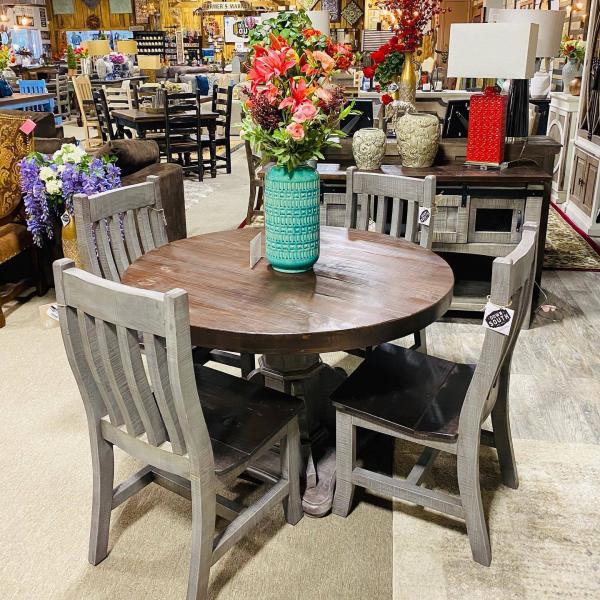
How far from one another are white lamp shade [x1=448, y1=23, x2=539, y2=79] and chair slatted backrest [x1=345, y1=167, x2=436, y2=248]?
96 cm

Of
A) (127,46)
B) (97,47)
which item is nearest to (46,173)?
(97,47)

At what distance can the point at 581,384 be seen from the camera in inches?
111

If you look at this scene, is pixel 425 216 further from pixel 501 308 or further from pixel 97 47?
pixel 97 47

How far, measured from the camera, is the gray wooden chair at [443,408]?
63.0 inches

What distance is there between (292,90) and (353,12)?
15.9 m

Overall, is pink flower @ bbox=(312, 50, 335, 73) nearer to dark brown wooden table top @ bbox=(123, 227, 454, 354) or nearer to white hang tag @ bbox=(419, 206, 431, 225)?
dark brown wooden table top @ bbox=(123, 227, 454, 354)

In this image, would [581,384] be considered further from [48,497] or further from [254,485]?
[48,497]

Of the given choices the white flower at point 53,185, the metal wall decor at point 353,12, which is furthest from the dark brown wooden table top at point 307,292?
the metal wall decor at point 353,12

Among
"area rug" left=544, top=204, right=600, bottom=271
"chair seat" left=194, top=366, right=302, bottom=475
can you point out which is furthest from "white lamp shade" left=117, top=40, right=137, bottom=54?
"chair seat" left=194, top=366, right=302, bottom=475

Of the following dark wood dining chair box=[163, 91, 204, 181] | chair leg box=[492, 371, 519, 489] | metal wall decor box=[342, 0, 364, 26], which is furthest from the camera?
metal wall decor box=[342, 0, 364, 26]

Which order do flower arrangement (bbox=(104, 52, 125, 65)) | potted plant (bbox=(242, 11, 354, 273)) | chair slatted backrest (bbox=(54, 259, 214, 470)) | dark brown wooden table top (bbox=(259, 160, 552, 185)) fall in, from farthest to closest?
flower arrangement (bbox=(104, 52, 125, 65))
dark brown wooden table top (bbox=(259, 160, 552, 185))
potted plant (bbox=(242, 11, 354, 273))
chair slatted backrest (bbox=(54, 259, 214, 470))

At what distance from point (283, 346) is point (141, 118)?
573cm

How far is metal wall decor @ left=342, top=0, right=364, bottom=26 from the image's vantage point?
16031mm

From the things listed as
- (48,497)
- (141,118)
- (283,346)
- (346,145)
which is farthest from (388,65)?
(141,118)
